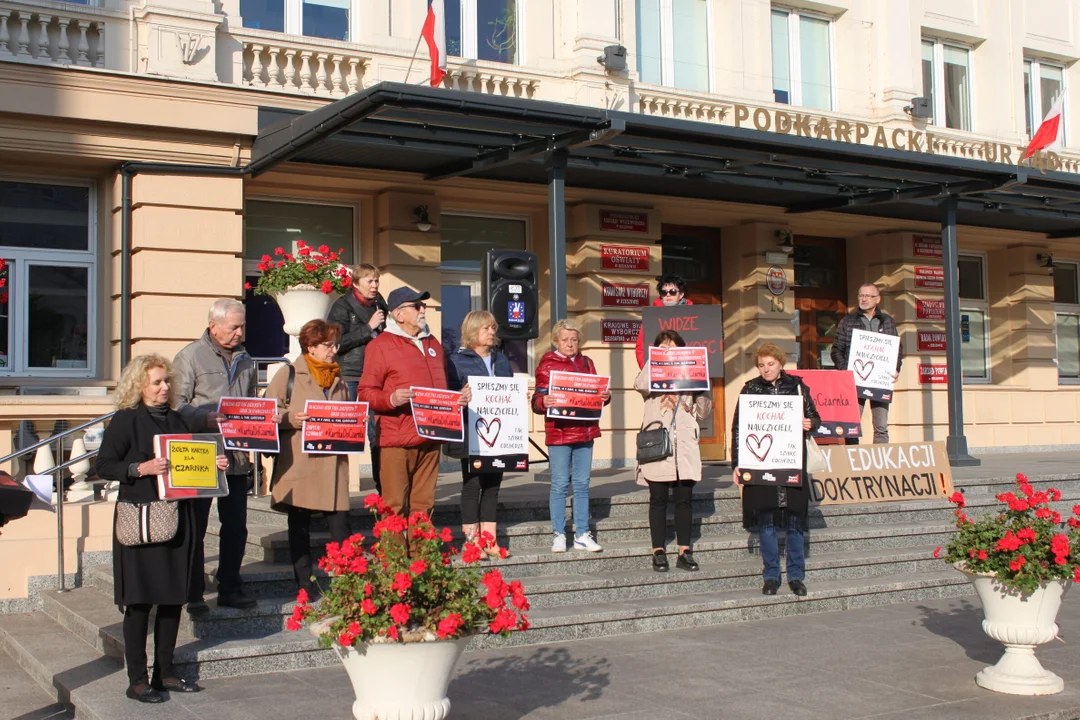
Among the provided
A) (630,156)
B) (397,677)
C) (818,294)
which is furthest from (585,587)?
(818,294)

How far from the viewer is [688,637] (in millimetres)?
8172

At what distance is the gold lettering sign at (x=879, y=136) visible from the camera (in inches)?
615

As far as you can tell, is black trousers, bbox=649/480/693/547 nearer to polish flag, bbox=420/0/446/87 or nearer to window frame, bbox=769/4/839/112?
polish flag, bbox=420/0/446/87

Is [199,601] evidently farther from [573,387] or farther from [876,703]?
[876,703]

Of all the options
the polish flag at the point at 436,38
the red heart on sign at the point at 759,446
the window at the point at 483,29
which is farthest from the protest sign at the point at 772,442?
the window at the point at 483,29

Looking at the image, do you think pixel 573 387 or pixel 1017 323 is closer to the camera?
pixel 573 387

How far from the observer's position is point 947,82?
1905cm

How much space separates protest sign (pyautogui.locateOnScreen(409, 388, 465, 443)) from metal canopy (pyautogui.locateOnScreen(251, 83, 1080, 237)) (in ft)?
11.9

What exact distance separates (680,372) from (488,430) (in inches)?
63.1

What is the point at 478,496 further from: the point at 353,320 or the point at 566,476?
the point at 353,320

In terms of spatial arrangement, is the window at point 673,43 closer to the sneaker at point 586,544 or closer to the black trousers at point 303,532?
the sneaker at point 586,544

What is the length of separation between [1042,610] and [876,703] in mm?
1121

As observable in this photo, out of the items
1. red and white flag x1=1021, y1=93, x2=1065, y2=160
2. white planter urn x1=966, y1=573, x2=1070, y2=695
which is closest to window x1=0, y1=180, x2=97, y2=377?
white planter urn x1=966, y1=573, x2=1070, y2=695

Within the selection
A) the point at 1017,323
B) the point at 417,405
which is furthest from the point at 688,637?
the point at 1017,323
